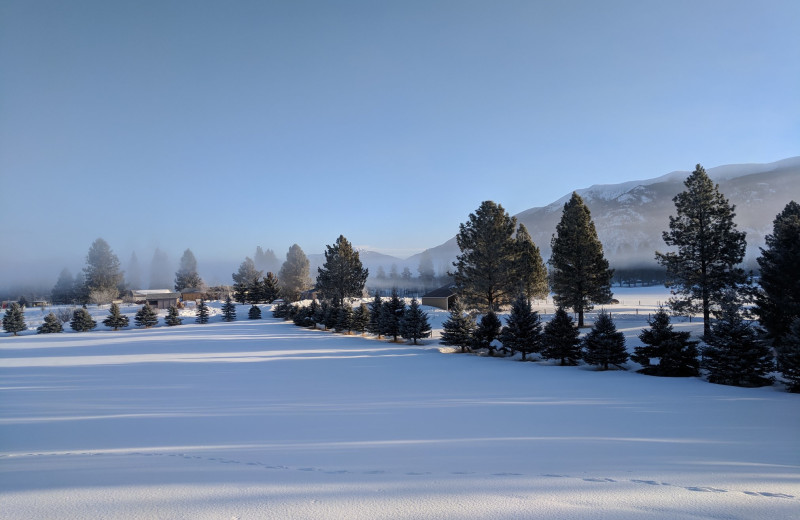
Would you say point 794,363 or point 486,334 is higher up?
point 794,363

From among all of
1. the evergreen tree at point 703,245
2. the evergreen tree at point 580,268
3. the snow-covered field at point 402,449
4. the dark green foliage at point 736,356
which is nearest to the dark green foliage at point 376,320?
the evergreen tree at point 580,268

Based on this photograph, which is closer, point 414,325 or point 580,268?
point 414,325

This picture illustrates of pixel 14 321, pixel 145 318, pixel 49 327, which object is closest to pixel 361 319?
pixel 145 318

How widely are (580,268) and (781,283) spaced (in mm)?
12240

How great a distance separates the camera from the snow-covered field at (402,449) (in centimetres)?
407

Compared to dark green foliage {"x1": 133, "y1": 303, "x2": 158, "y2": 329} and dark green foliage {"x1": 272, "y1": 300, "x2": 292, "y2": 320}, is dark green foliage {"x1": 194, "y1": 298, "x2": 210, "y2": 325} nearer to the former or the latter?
dark green foliage {"x1": 133, "y1": 303, "x2": 158, "y2": 329}

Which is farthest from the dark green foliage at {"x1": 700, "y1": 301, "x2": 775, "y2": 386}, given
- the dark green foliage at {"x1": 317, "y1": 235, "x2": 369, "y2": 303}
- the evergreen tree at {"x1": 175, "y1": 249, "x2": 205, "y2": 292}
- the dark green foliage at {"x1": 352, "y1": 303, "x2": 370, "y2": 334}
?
the evergreen tree at {"x1": 175, "y1": 249, "x2": 205, "y2": 292}

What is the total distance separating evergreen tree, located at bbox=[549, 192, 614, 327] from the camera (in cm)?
2778

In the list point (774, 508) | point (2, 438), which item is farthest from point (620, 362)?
point (2, 438)

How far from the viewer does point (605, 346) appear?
1545 centimetres

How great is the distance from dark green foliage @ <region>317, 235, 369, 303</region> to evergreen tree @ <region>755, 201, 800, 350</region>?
35.3 meters

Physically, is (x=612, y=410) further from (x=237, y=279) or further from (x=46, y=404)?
(x=237, y=279)

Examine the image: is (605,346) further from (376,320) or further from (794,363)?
(376,320)

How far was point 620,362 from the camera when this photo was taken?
→ 1537 centimetres
